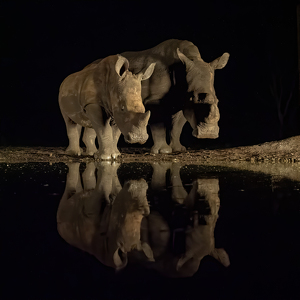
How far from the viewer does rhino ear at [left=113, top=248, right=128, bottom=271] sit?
2123 mm

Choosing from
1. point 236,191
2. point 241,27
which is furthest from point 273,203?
point 241,27

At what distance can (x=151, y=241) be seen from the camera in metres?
2.46

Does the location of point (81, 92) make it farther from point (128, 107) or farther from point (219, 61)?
point (219, 61)

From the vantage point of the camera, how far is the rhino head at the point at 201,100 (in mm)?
7211

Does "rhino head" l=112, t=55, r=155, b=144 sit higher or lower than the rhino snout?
higher

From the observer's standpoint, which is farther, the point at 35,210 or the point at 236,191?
the point at 236,191

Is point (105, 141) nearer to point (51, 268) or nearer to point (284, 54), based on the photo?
point (51, 268)

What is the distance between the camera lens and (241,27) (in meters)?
13.4

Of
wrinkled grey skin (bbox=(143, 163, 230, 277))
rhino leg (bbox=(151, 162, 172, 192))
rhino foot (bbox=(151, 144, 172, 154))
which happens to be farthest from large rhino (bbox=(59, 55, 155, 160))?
wrinkled grey skin (bbox=(143, 163, 230, 277))

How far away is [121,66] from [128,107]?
0.64m

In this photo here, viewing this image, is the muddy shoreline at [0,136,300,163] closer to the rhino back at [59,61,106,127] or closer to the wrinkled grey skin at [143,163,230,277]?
the rhino back at [59,61,106,127]

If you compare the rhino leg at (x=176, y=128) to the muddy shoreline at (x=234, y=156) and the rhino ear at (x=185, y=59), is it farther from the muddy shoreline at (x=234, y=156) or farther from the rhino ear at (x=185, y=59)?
the rhino ear at (x=185, y=59)

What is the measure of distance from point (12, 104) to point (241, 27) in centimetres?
686

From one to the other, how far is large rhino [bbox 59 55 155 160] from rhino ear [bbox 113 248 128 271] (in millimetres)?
4139
